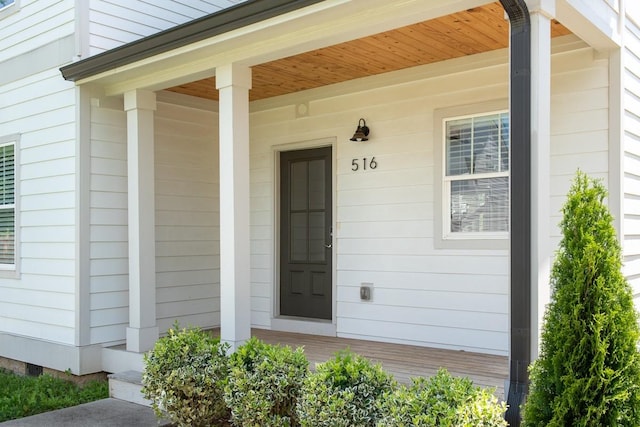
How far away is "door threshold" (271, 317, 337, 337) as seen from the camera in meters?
6.20

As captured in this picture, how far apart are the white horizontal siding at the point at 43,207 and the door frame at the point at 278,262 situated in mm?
2074

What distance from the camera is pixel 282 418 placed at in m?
3.84

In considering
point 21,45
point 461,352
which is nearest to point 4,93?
point 21,45

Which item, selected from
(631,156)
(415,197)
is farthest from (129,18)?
(631,156)

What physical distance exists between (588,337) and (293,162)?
4306 mm

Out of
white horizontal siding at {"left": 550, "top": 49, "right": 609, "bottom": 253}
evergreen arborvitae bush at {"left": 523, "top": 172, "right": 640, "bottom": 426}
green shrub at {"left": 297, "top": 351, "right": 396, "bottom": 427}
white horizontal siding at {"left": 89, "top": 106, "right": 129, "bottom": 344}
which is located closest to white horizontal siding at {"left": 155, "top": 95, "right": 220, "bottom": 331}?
white horizontal siding at {"left": 89, "top": 106, "right": 129, "bottom": 344}

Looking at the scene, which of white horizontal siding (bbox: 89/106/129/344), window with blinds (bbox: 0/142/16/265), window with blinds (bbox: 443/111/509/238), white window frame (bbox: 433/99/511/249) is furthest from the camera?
window with blinds (bbox: 0/142/16/265)

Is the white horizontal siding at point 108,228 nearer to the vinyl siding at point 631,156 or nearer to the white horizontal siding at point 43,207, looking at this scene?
the white horizontal siding at point 43,207

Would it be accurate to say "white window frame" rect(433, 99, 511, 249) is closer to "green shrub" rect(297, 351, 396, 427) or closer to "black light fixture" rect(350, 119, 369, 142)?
"black light fixture" rect(350, 119, 369, 142)

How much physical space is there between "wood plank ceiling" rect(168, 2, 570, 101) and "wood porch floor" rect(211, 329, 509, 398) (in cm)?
242

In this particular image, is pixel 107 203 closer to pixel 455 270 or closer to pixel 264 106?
pixel 264 106

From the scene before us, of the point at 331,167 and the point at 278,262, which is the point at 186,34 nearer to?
the point at 331,167

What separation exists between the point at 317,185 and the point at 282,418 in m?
3.07

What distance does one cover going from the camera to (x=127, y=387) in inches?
205
